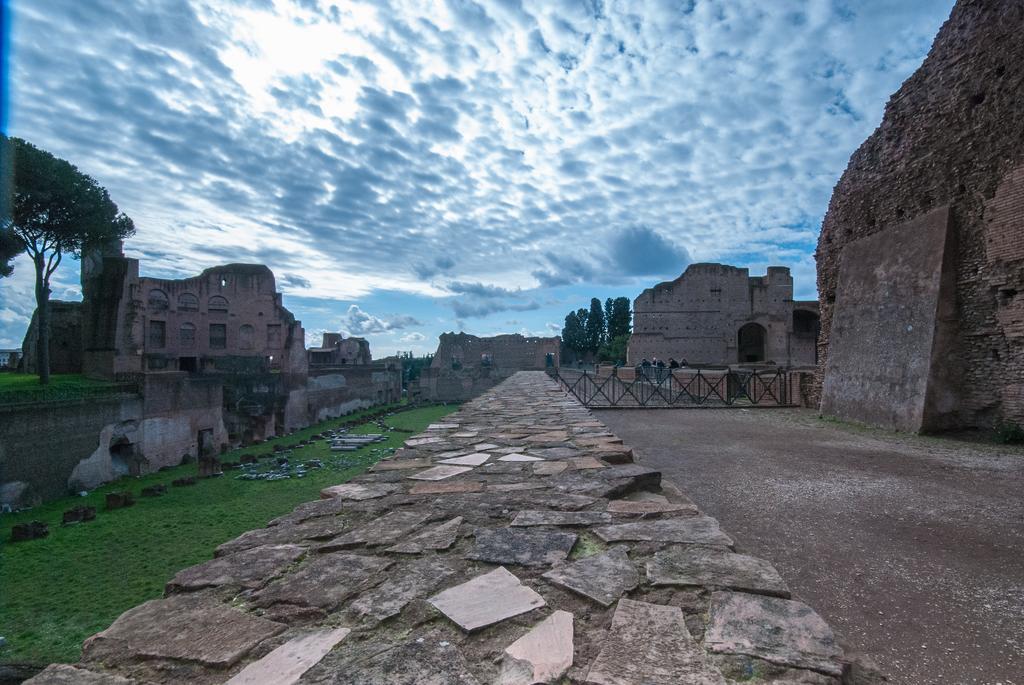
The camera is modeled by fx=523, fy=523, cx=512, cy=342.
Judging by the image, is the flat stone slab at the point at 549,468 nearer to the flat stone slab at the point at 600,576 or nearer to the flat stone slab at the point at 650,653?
the flat stone slab at the point at 600,576

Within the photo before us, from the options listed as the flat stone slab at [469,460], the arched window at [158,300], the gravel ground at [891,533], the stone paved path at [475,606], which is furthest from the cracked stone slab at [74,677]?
the arched window at [158,300]

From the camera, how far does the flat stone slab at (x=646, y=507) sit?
8.36ft

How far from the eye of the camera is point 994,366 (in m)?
8.14

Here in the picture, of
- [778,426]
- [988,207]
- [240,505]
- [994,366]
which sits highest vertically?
[988,207]

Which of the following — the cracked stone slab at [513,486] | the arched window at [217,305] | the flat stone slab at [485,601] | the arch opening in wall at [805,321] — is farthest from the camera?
the arched window at [217,305]

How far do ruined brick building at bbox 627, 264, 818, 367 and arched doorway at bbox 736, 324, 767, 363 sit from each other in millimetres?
1175

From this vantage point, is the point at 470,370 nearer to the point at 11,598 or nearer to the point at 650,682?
the point at 11,598

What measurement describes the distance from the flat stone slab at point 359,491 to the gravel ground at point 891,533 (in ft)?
6.19

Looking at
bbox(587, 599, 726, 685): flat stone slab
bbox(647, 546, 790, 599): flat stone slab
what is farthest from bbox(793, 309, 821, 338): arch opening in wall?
bbox(587, 599, 726, 685): flat stone slab

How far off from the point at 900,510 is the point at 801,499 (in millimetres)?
710

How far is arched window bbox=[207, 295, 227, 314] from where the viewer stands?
3416 centimetres

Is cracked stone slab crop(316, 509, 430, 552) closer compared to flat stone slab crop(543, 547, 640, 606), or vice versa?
flat stone slab crop(543, 547, 640, 606)

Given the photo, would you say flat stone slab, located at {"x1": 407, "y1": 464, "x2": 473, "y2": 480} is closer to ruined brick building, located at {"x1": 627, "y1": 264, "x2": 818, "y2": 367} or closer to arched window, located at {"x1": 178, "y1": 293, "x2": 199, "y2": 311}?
ruined brick building, located at {"x1": 627, "y1": 264, "x2": 818, "y2": 367}

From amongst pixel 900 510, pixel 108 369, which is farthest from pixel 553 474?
pixel 108 369
